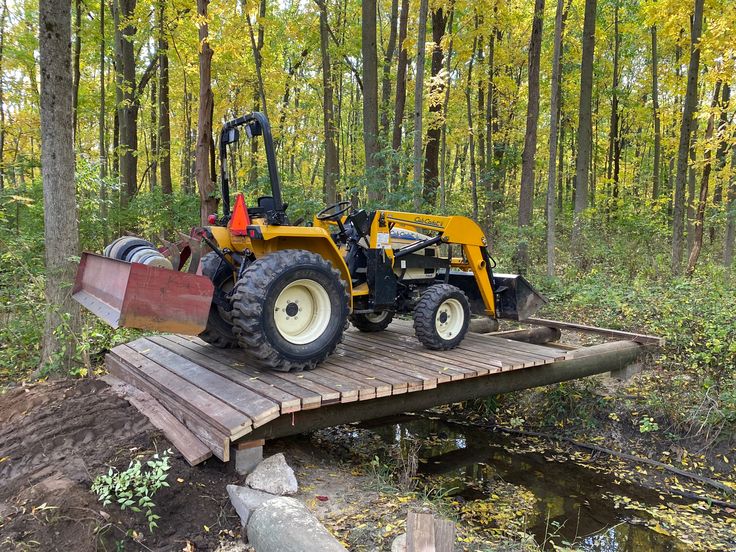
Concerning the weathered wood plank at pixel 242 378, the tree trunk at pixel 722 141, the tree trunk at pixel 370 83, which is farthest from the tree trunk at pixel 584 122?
the weathered wood plank at pixel 242 378

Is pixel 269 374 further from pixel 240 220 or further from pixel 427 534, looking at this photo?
pixel 427 534

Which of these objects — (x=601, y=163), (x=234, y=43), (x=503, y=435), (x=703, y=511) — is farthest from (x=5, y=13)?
(x=601, y=163)

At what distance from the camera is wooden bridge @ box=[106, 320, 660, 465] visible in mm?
3424

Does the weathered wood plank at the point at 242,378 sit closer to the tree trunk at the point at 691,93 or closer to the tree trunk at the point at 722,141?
the tree trunk at the point at 722,141

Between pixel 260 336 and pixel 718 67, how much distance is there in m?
9.84

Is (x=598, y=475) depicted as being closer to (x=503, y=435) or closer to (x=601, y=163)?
(x=503, y=435)

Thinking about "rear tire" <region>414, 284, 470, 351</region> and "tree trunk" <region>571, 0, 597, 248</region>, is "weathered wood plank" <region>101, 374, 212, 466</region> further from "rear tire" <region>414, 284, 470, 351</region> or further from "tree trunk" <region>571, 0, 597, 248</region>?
"tree trunk" <region>571, 0, 597, 248</region>

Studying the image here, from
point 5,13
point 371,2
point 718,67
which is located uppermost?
point 5,13

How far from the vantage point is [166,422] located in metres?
3.65

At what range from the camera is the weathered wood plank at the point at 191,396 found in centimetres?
318

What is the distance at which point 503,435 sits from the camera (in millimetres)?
5930

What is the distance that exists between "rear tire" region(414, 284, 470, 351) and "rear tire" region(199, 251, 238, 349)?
6.20ft

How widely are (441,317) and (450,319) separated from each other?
133mm

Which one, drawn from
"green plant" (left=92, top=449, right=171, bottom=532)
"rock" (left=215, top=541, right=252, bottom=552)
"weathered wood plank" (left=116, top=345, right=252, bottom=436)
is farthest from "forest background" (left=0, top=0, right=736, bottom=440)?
"rock" (left=215, top=541, right=252, bottom=552)
